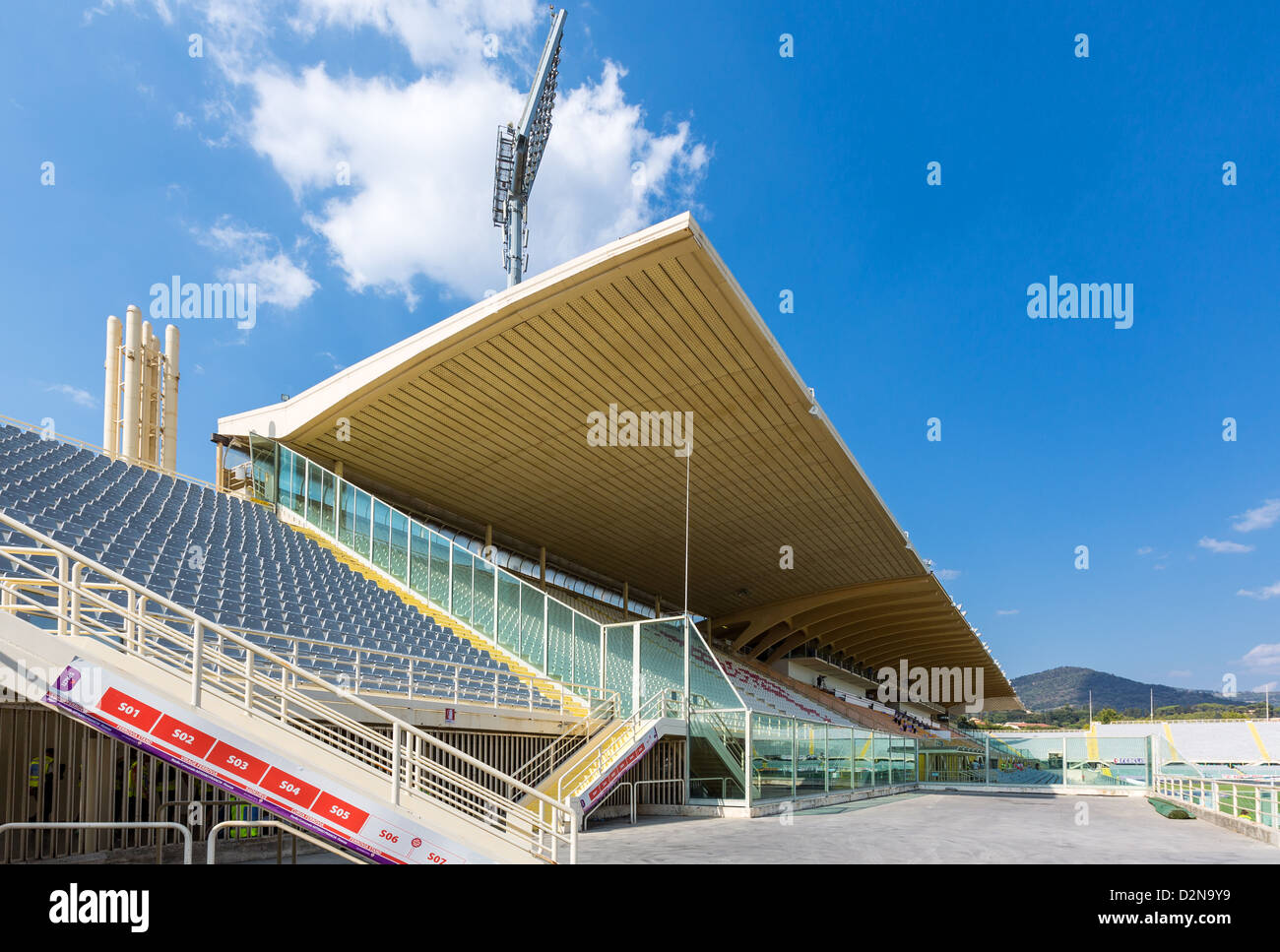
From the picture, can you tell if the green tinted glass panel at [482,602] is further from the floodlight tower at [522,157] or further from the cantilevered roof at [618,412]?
the floodlight tower at [522,157]

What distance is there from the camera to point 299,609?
16.5 m

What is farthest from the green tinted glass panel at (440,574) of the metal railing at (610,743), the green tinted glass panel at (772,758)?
the green tinted glass panel at (772,758)

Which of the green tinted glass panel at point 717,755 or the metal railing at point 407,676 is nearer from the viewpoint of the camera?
the metal railing at point 407,676

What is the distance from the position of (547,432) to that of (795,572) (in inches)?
723

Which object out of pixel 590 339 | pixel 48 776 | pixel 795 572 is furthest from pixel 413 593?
pixel 795 572

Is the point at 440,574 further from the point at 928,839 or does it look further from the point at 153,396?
the point at 153,396

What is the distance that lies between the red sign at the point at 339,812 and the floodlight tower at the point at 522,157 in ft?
120

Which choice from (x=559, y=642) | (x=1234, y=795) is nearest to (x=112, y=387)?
(x=559, y=642)

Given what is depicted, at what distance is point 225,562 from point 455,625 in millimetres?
5465

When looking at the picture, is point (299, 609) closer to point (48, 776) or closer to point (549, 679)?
point (549, 679)

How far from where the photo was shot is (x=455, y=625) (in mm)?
21156

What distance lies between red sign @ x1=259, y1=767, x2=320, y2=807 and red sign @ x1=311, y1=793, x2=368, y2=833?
7 cm

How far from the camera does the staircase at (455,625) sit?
60.3 feet

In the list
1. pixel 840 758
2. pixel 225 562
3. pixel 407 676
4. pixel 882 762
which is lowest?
pixel 882 762
